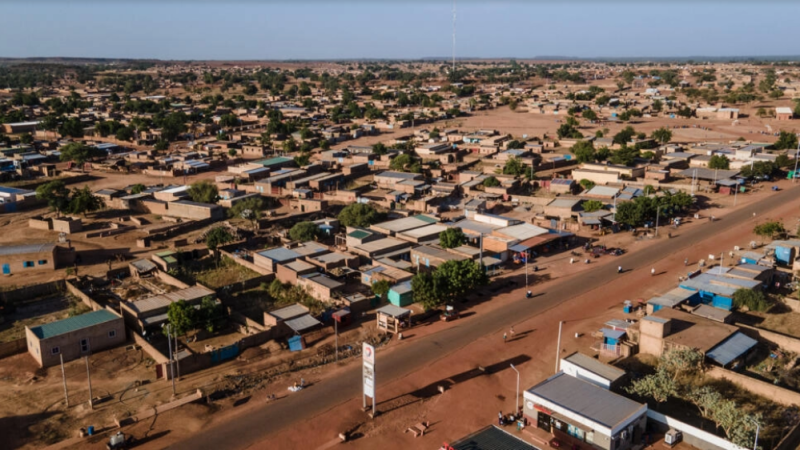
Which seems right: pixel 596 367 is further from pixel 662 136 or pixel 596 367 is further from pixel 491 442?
pixel 662 136

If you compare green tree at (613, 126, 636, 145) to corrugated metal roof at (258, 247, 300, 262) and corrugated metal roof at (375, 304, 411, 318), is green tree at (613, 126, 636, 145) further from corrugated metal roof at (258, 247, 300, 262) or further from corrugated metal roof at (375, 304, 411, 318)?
corrugated metal roof at (375, 304, 411, 318)

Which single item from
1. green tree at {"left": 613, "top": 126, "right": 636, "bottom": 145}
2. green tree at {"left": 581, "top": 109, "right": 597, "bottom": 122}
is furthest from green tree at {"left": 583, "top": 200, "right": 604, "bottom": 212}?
green tree at {"left": 581, "top": 109, "right": 597, "bottom": 122}

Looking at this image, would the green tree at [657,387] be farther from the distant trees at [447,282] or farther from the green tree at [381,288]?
the green tree at [381,288]

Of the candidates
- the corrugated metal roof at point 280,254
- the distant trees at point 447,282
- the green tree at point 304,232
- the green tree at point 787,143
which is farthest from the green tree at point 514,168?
the green tree at point 787,143

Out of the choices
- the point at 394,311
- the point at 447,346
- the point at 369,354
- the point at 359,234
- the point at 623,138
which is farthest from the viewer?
the point at 623,138

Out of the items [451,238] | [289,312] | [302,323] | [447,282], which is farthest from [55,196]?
[447,282]

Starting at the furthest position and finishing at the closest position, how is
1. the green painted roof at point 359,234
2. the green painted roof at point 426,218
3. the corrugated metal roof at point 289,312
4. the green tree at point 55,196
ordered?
1. the green tree at point 55,196
2. the green painted roof at point 426,218
3. the green painted roof at point 359,234
4. the corrugated metal roof at point 289,312
